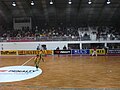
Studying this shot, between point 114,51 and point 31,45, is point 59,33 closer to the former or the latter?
point 31,45

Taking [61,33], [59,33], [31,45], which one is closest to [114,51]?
[61,33]

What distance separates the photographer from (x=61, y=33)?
38.7m

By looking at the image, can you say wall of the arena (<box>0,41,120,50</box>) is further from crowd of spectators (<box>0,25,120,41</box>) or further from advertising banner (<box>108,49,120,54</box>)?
advertising banner (<box>108,49,120,54</box>)

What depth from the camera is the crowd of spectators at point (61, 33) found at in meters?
34.8

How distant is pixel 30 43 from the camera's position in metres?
34.6

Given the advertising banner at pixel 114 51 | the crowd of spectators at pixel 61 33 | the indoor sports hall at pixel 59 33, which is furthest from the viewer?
the crowd of spectators at pixel 61 33

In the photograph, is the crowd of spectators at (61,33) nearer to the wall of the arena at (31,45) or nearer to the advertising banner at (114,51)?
the wall of the arena at (31,45)

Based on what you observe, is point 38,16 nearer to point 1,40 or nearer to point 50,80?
point 1,40

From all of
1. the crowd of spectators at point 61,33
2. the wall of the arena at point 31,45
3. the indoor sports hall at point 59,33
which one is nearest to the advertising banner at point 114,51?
the indoor sports hall at point 59,33

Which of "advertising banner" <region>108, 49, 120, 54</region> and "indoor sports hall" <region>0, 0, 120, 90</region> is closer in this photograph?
"indoor sports hall" <region>0, 0, 120, 90</region>

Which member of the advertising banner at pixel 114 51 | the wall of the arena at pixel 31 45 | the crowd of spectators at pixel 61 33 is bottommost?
the advertising banner at pixel 114 51

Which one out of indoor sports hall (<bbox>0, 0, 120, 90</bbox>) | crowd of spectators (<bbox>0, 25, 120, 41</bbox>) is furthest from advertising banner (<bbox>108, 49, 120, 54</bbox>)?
crowd of spectators (<bbox>0, 25, 120, 41</bbox>)

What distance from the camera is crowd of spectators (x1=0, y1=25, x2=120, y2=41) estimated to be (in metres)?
34.8

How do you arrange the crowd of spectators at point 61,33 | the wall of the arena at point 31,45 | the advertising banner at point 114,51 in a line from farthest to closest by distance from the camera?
1. the crowd of spectators at point 61,33
2. the wall of the arena at point 31,45
3. the advertising banner at point 114,51
